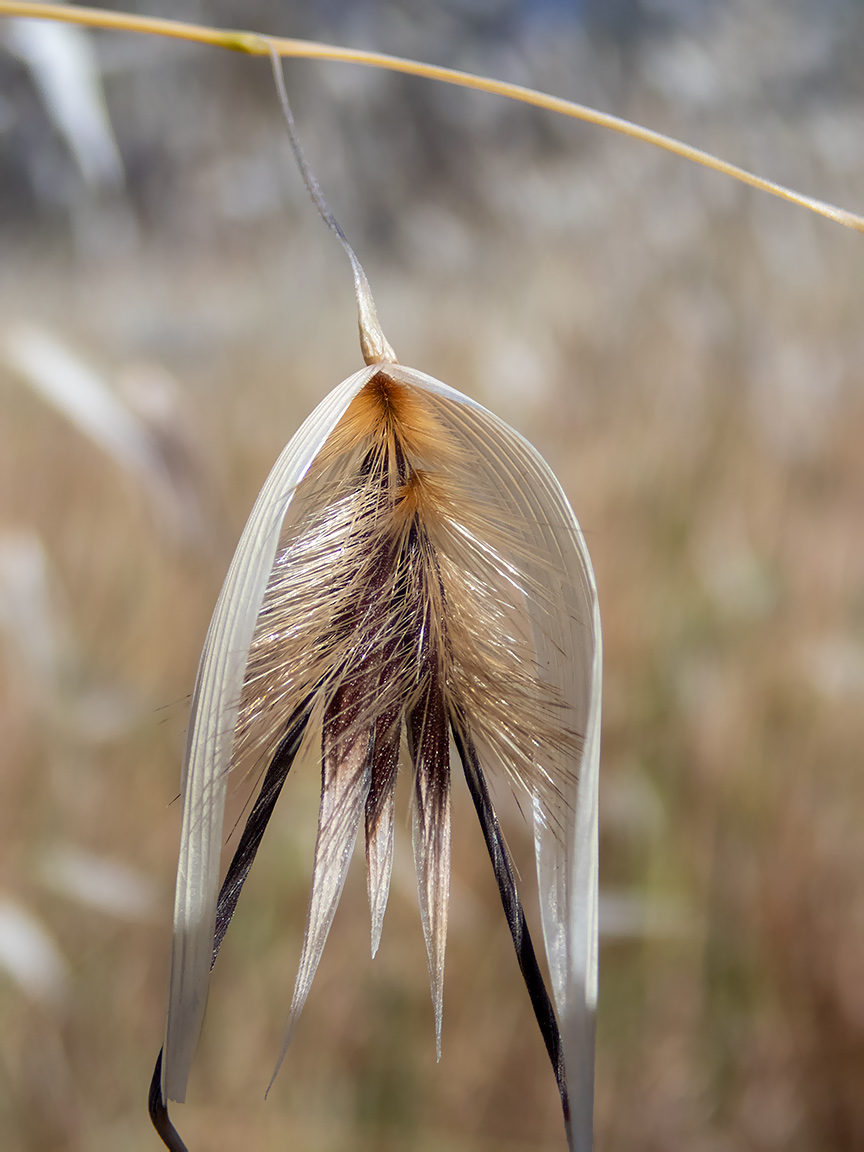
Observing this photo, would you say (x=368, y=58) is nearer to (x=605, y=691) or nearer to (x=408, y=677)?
(x=408, y=677)

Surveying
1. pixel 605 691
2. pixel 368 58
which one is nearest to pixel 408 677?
pixel 368 58

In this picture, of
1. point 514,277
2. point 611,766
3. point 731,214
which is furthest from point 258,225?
point 611,766

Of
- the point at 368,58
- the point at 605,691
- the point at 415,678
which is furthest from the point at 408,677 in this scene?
the point at 605,691

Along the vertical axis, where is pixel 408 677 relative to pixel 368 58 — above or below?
below

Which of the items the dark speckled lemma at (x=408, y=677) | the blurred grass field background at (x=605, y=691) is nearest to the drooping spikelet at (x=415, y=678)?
the dark speckled lemma at (x=408, y=677)

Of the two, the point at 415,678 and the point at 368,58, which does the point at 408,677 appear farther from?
the point at 368,58

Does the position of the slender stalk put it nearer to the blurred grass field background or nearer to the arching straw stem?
the arching straw stem

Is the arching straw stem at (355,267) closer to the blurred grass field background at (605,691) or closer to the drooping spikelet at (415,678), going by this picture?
the drooping spikelet at (415,678)

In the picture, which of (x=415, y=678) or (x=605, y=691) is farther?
(x=605, y=691)
